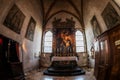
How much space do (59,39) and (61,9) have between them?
3591 mm

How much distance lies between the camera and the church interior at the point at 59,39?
7.91m

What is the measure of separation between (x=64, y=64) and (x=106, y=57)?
18.9 ft

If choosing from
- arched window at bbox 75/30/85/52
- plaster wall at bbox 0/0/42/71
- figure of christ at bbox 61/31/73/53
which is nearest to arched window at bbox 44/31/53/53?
plaster wall at bbox 0/0/42/71

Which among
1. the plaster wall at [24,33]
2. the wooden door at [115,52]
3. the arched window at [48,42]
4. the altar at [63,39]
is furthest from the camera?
the arched window at [48,42]

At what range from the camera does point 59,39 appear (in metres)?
17.2

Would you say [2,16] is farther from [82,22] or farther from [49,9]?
[82,22]

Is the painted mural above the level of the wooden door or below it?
above

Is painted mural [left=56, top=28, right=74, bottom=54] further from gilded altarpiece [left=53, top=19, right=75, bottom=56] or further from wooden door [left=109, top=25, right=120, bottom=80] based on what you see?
wooden door [left=109, top=25, right=120, bottom=80]

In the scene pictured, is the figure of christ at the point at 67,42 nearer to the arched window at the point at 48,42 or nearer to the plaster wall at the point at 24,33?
the arched window at the point at 48,42

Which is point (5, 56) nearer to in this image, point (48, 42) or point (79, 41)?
point (48, 42)

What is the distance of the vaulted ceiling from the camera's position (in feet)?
55.1

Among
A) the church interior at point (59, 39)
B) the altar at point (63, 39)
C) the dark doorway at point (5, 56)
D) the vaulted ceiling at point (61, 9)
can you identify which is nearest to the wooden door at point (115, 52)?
the church interior at point (59, 39)

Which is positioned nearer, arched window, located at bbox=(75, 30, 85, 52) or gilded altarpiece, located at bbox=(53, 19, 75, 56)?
gilded altarpiece, located at bbox=(53, 19, 75, 56)

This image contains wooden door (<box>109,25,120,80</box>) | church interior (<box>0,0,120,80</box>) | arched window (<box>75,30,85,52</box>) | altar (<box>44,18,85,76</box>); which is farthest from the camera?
arched window (<box>75,30,85,52</box>)
